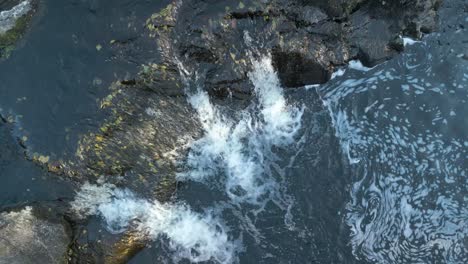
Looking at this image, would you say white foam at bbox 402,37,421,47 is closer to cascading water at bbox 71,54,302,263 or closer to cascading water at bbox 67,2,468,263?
cascading water at bbox 67,2,468,263

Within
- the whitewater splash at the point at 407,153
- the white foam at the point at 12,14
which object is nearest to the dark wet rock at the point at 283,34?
the whitewater splash at the point at 407,153

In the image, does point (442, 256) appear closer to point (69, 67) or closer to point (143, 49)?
point (143, 49)

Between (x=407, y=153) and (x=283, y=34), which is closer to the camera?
(x=407, y=153)

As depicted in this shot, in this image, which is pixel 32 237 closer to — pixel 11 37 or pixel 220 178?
pixel 220 178

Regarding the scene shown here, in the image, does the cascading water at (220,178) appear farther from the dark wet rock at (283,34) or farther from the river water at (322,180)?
the dark wet rock at (283,34)

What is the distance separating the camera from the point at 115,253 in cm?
873

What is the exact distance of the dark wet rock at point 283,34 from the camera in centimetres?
920

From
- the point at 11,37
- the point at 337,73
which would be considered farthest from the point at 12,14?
the point at 337,73

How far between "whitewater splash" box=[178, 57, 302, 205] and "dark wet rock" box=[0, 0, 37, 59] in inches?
156

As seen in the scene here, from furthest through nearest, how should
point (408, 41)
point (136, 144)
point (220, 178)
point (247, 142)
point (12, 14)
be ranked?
point (408, 41)
point (12, 14)
point (247, 142)
point (220, 178)
point (136, 144)

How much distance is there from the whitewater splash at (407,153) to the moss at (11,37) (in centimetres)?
654

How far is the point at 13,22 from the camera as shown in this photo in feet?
31.6

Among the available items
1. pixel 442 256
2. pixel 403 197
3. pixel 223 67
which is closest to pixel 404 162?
pixel 403 197

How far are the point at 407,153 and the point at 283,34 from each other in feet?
11.9
